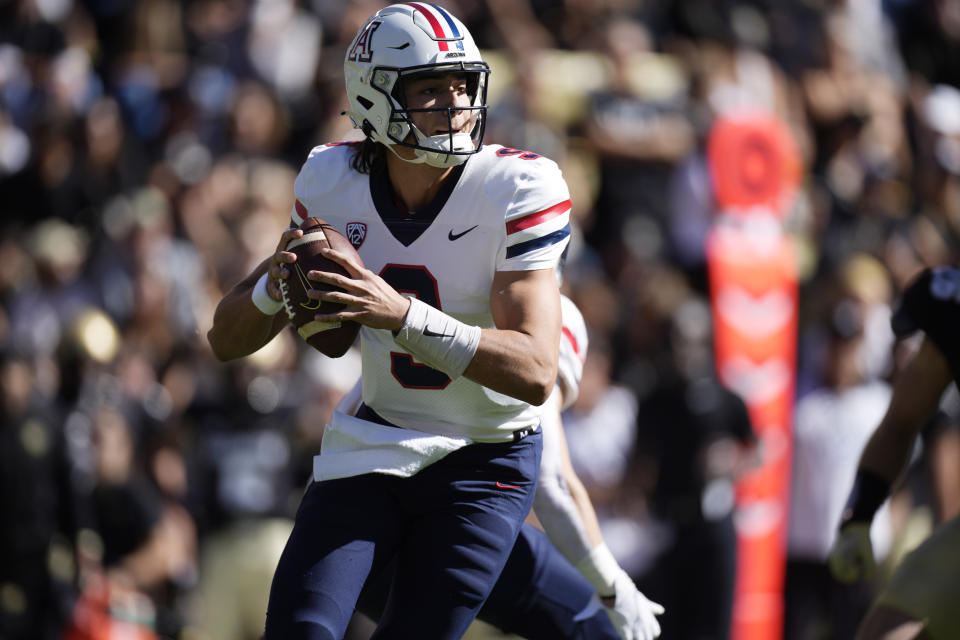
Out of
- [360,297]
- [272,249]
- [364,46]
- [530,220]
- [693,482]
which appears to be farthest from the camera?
[272,249]

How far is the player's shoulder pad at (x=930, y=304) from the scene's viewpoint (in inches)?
163

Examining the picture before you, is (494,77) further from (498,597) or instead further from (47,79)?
(498,597)

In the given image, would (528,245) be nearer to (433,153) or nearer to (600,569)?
(433,153)

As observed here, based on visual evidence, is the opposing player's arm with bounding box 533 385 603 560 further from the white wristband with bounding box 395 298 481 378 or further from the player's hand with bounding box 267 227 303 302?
the player's hand with bounding box 267 227 303 302

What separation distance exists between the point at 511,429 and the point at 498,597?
63 cm

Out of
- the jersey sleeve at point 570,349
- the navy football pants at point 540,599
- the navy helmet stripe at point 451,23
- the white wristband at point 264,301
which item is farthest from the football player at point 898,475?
the white wristband at point 264,301

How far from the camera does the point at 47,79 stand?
8.52 meters

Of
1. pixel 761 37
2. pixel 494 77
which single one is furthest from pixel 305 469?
pixel 761 37

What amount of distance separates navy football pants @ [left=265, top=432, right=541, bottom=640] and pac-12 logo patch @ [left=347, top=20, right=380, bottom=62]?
110 centimetres

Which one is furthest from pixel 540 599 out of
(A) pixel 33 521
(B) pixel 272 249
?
(B) pixel 272 249

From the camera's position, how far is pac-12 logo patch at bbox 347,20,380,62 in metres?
3.88

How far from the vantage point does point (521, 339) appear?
3545 millimetres

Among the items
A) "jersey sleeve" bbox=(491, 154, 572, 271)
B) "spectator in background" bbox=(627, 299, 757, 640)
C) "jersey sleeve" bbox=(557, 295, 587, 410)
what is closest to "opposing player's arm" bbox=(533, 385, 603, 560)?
"jersey sleeve" bbox=(557, 295, 587, 410)

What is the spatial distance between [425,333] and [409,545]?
615mm
